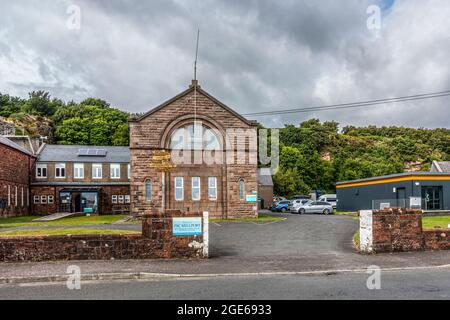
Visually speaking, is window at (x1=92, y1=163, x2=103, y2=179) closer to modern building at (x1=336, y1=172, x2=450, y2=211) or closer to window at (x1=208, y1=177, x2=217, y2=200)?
window at (x1=208, y1=177, x2=217, y2=200)

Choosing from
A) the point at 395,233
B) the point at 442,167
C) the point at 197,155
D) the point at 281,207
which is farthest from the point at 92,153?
the point at 442,167

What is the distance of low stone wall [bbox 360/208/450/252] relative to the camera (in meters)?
15.4

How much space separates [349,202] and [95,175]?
1180 inches

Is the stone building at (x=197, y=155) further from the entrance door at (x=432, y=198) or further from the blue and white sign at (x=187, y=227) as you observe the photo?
the blue and white sign at (x=187, y=227)

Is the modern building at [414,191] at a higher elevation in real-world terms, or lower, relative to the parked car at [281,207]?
higher

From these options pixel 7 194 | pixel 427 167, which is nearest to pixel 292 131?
pixel 427 167

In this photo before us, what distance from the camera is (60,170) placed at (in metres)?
51.2

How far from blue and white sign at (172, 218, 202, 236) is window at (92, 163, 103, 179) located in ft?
131

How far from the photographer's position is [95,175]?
170 ft

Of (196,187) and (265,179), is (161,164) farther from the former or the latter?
(265,179)

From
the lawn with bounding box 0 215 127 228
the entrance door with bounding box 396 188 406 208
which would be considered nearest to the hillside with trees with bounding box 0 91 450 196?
the entrance door with bounding box 396 188 406 208

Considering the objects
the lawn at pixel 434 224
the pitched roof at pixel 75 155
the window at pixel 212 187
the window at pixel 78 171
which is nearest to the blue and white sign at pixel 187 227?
the lawn at pixel 434 224

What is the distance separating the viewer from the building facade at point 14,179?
4106 centimetres

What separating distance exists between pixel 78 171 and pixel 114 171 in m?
4.22
